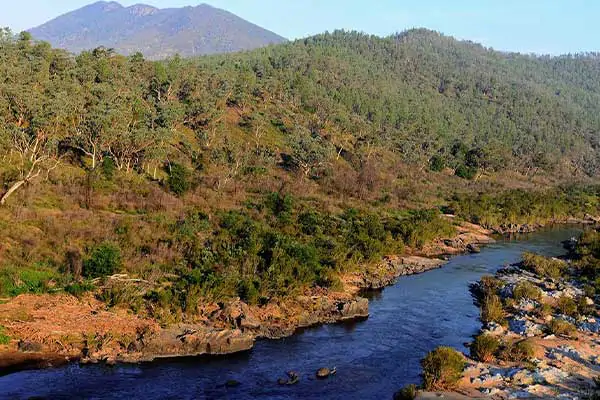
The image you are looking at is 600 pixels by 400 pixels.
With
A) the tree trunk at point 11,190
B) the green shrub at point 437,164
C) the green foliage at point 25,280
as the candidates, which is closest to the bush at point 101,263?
the green foliage at point 25,280

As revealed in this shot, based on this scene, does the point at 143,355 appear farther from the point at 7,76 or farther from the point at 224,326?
the point at 7,76

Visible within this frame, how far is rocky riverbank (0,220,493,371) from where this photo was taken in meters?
29.0

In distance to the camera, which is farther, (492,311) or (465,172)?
(465,172)

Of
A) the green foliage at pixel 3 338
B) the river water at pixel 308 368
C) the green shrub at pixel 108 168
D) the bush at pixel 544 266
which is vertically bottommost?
the river water at pixel 308 368

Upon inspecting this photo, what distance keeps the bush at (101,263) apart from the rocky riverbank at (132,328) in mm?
2047

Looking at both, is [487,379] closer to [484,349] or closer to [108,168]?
[484,349]

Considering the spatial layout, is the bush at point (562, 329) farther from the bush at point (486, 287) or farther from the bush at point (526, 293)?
the bush at point (486, 287)

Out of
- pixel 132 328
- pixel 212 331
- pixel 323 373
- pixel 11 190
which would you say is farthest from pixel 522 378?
pixel 11 190

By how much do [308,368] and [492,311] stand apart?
14.6 metres

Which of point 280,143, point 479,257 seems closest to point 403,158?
point 280,143

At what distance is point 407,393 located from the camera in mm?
25625

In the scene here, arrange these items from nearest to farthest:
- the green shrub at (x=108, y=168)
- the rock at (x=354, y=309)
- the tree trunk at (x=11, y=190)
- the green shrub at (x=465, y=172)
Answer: the rock at (x=354, y=309)
the tree trunk at (x=11, y=190)
the green shrub at (x=108, y=168)
the green shrub at (x=465, y=172)

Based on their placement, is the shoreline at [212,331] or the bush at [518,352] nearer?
the shoreline at [212,331]

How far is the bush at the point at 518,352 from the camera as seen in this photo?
29.9 m
